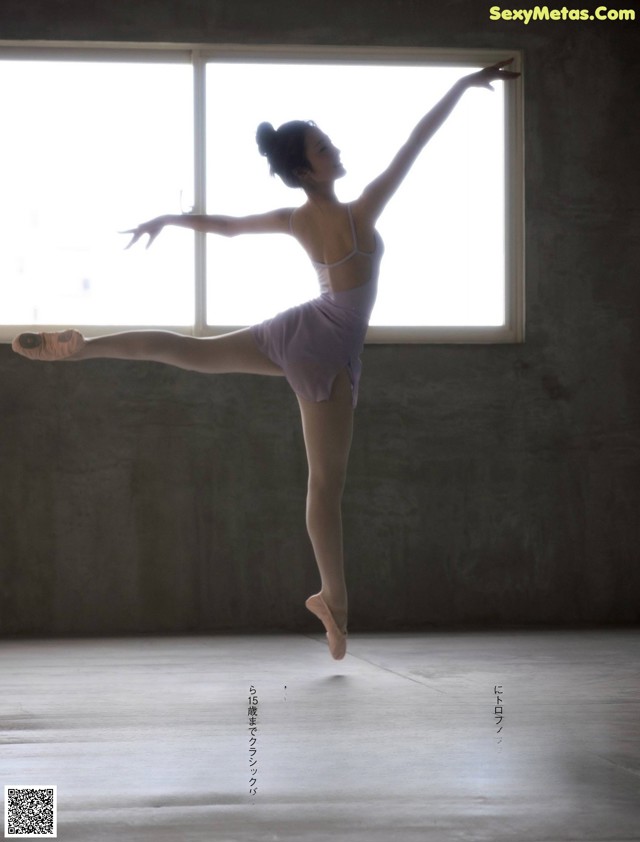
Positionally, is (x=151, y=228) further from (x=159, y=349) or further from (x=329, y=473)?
(x=329, y=473)

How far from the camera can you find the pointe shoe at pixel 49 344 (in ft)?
9.95

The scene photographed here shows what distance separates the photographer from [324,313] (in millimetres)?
3213

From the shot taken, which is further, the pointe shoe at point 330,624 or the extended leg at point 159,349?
the pointe shoe at point 330,624

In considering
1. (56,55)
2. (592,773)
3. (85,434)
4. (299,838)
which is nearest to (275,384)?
(85,434)

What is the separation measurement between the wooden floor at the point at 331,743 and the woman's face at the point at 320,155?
1398 millimetres

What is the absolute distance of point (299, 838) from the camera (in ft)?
5.29

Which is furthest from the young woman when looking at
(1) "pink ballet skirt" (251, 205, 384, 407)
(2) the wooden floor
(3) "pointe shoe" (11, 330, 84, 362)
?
(2) the wooden floor

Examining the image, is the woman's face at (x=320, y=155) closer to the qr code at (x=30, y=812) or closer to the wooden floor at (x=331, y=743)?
the wooden floor at (x=331, y=743)

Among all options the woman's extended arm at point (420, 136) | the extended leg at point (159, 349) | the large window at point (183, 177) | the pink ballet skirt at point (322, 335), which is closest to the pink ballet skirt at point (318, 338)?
the pink ballet skirt at point (322, 335)

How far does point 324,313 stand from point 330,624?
0.87 m

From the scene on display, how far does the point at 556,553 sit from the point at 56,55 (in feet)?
9.48

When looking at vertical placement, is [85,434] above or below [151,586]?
above

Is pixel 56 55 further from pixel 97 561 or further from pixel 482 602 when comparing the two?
pixel 482 602

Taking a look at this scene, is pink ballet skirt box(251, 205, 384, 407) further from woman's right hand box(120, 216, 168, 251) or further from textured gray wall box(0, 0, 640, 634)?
textured gray wall box(0, 0, 640, 634)
